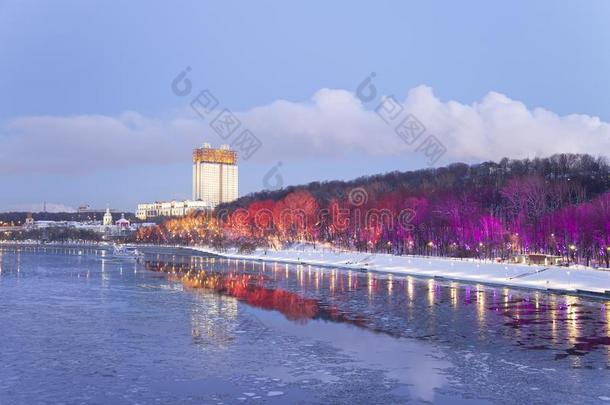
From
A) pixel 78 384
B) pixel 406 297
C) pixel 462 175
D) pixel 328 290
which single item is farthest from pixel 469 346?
pixel 462 175

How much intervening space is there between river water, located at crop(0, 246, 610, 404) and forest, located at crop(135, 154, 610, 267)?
31.8 metres

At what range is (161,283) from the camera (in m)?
38.4

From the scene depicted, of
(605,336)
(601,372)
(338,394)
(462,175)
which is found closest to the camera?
(338,394)

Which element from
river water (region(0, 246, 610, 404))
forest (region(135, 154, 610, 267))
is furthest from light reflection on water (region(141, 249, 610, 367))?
forest (region(135, 154, 610, 267))

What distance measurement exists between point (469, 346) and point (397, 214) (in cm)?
6918

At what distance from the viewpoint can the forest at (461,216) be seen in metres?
61.1

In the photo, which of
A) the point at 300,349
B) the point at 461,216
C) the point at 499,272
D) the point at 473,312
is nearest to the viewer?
the point at 300,349

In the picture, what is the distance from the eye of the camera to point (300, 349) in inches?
646

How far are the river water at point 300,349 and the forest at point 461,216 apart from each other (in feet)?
104

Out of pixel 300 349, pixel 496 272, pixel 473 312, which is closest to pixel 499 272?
pixel 496 272

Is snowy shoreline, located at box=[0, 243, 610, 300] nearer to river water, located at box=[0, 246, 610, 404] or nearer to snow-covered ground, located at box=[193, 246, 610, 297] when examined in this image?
snow-covered ground, located at box=[193, 246, 610, 297]

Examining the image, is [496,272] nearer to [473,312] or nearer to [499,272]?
[499,272]

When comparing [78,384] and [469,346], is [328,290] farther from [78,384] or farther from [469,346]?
[78,384]

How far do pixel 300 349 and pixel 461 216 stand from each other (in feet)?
201
